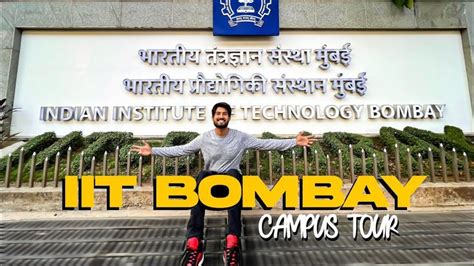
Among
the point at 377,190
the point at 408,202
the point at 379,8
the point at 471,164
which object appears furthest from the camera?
the point at 379,8

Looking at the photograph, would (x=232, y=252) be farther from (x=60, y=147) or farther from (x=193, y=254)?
(x=60, y=147)

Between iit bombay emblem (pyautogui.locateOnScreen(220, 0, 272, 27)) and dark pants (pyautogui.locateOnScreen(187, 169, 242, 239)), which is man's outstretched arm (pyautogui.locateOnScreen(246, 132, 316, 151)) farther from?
iit bombay emblem (pyautogui.locateOnScreen(220, 0, 272, 27))

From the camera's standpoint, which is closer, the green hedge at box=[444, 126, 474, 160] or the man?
the man

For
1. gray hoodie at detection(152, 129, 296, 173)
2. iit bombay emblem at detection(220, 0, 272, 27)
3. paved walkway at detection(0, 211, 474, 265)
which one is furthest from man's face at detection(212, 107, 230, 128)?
iit bombay emblem at detection(220, 0, 272, 27)

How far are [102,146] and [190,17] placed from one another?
387cm

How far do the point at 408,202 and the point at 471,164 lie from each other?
213 centimetres

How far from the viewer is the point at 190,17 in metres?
6.98

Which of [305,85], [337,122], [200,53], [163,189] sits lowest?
[163,189]

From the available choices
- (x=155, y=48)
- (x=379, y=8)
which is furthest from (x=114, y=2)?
(x=379, y=8)

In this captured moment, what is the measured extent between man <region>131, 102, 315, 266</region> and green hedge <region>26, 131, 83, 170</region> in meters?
2.97

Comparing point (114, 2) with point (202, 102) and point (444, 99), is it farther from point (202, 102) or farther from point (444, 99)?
point (444, 99)

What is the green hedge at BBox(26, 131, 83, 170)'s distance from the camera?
15.9 ft

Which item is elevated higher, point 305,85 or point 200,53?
point 200,53

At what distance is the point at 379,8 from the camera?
7184mm
